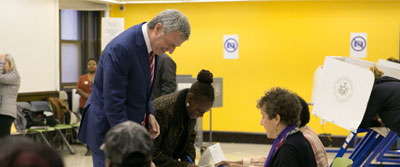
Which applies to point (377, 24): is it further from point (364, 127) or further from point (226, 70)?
point (364, 127)

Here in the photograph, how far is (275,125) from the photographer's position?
261 cm

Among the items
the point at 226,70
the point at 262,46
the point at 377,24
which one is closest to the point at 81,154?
the point at 226,70

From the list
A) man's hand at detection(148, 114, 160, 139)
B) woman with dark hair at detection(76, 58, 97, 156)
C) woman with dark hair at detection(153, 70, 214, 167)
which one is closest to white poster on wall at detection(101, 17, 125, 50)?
woman with dark hair at detection(76, 58, 97, 156)

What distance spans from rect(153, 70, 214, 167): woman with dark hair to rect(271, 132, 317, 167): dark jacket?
0.64 m

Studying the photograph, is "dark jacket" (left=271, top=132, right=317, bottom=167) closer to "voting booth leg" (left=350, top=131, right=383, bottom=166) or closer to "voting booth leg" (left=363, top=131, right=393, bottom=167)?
"voting booth leg" (left=363, top=131, right=393, bottom=167)

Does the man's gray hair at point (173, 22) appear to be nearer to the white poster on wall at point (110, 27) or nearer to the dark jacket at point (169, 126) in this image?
the dark jacket at point (169, 126)

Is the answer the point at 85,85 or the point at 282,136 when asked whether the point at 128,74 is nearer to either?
the point at 282,136

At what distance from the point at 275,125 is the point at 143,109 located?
69cm

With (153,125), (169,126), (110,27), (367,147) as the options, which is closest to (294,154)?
(153,125)

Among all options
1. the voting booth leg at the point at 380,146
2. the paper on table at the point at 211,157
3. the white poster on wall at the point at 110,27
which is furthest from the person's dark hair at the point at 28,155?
the white poster on wall at the point at 110,27

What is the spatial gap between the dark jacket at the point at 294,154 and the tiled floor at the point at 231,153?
4.53 meters

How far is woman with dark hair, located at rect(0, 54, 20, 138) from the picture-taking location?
5.46 metres

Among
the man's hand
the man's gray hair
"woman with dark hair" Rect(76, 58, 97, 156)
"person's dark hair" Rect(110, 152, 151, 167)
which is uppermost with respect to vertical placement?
the man's gray hair

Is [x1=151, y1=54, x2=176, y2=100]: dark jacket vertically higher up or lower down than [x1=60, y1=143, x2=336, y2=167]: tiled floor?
higher up
